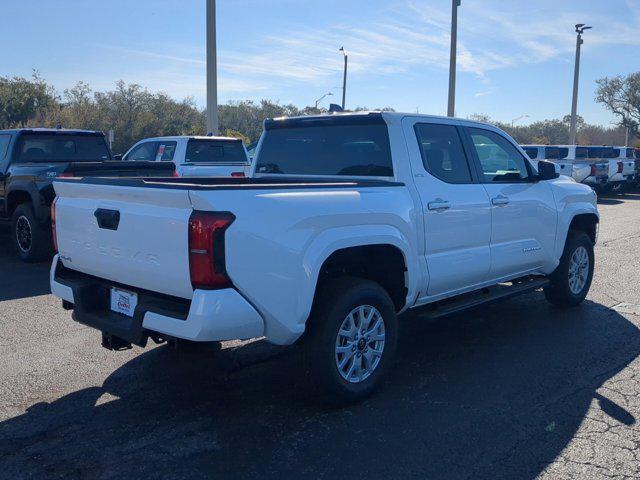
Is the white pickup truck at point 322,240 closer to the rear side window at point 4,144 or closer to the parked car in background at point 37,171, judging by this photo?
the parked car in background at point 37,171

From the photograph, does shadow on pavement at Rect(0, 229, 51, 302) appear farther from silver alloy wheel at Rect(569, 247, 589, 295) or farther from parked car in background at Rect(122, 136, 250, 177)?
silver alloy wheel at Rect(569, 247, 589, 295)

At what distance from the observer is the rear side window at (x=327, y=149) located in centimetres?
517

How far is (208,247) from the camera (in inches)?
142

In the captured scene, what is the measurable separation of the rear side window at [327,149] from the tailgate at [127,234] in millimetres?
1918

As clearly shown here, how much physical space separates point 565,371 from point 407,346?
137cm

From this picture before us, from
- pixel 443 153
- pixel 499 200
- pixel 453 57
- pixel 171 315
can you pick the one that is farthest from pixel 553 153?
pixel 171 315

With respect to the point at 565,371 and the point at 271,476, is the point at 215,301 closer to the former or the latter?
the point at 271,476

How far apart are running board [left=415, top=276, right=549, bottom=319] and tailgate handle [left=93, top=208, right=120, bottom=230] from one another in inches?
96.3

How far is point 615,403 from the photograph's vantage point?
4.59 metres

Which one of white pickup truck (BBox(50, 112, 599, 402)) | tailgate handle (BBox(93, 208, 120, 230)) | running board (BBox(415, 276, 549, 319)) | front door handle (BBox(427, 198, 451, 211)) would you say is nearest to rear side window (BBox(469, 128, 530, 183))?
white pickup truck (BBox(50, 112, 599, 402))

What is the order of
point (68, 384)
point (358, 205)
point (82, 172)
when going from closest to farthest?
point (358, 205) < point (68, 384) < point (82, 172)

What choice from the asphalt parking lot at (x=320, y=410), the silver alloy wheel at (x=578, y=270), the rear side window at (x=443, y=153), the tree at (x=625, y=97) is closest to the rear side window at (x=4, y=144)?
the asphalt parking lot at (x=320, y=410)

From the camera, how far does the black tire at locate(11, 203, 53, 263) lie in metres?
9.31

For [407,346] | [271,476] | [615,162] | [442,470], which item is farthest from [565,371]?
[615,162]
